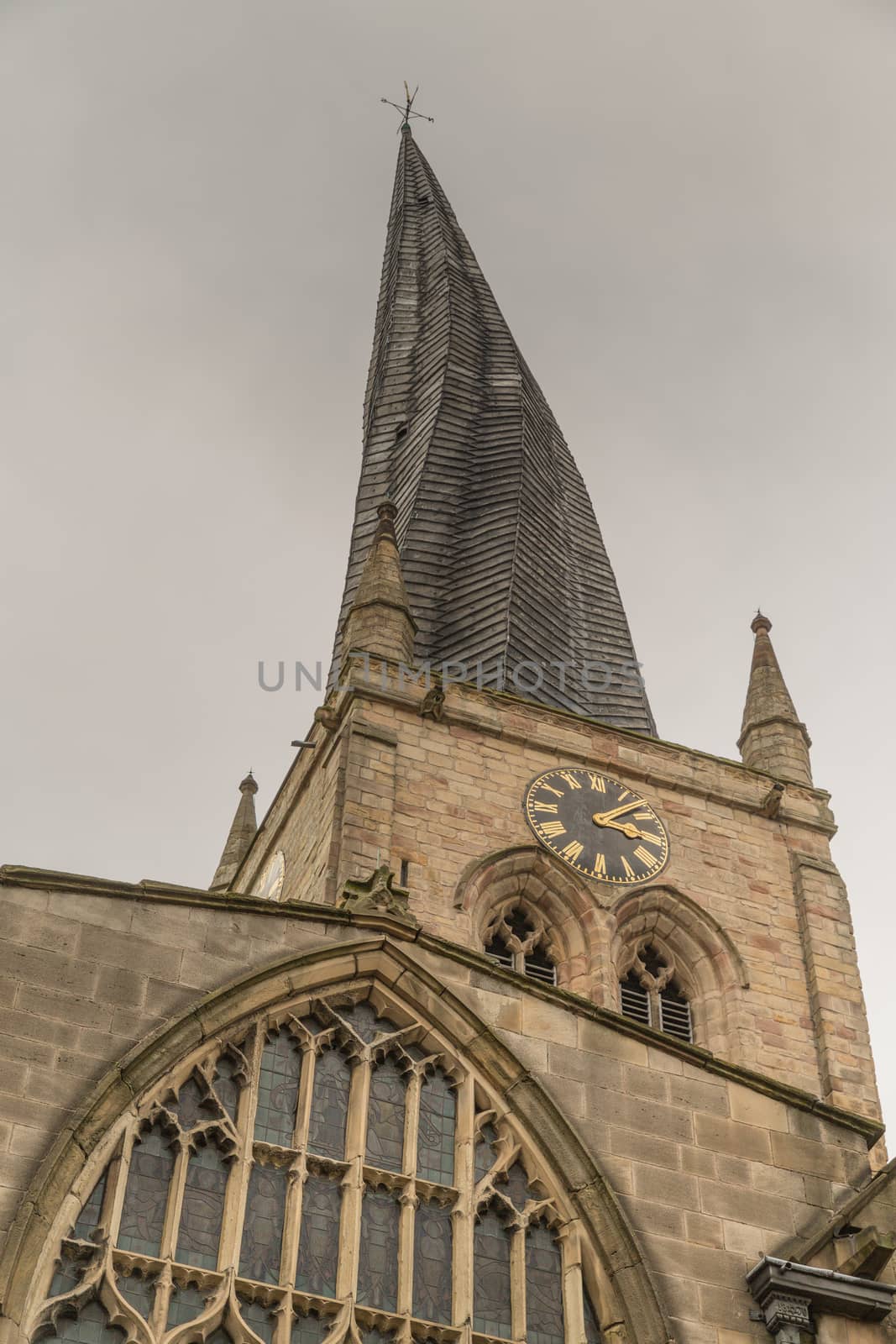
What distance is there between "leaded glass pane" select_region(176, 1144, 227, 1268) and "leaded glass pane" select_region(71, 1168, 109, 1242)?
564 mm

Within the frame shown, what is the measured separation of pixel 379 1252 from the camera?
15562mm

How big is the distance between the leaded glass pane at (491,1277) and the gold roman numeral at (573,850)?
13.5 metres

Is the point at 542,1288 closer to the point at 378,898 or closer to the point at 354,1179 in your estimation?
the point at 354,1179

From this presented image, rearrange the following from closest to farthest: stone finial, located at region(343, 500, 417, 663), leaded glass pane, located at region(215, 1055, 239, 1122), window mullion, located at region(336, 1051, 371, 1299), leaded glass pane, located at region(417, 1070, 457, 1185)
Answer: window mullion, located at region(336, 1051, 371, 1299), leaded glass pane, located at region(215, 1055, 239, 1122), leaded glass pane, located at region(417, 1070, 457, 1185), stone finial, located at region(343, 500, 417, 663)

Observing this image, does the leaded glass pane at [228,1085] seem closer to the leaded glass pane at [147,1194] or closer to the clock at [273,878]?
the leaded glass pane at [147,1194]

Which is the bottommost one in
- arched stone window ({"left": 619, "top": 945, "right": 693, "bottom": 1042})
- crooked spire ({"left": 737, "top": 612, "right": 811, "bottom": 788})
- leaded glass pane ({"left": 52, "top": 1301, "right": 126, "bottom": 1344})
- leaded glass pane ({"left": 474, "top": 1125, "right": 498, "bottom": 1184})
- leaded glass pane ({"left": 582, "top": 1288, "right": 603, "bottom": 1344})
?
leaded glass pane ({"left": 52, "top": 1301, "right": 126, "bottom": 1344})

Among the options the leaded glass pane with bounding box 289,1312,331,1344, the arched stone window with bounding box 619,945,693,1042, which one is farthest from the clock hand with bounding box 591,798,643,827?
the leaded glass pane with bounding box 289,1312,331,1344

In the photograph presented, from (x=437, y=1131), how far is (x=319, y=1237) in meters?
1.33

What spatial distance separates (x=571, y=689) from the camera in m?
34.8

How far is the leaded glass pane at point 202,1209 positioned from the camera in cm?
1497

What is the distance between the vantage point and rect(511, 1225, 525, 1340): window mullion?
15359 millimetres

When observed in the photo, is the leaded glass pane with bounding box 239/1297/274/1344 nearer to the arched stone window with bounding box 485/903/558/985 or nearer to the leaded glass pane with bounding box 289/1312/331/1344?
the leaded glass pane with bounding box 289/1312/331/1344

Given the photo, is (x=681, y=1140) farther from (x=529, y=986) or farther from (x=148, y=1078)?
(x=148, y=1078)

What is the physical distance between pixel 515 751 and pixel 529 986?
13.4 m
